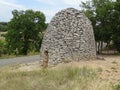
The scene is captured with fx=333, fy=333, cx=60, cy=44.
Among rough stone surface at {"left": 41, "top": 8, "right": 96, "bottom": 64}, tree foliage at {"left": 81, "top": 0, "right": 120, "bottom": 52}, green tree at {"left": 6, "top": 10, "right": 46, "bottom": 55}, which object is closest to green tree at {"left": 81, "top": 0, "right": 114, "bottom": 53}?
tree foliage at {"left": 81, "top": 0, "right": 120, "bottom": 52}

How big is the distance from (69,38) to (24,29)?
21819 mm

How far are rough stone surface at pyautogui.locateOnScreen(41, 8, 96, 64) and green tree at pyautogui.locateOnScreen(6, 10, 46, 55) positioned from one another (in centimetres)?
2087

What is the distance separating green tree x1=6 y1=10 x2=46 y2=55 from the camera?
137 feet

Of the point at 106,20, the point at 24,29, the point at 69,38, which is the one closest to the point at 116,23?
the point at 106,20

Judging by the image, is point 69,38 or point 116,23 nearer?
point 69,38

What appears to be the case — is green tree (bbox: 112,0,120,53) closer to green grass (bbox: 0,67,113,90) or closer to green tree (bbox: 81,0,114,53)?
green tree (bbox: 81,0,114,53)

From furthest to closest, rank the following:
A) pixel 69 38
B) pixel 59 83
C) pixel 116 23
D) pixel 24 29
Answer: pixel 24 29 → pixel 116 23 → pixel 69 38 → pixel 59 83

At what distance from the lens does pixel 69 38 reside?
20156mm

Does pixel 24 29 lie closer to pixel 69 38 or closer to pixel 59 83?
pixel 69 38

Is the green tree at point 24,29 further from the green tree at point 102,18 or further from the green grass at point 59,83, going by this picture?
the green grass at point 59,83

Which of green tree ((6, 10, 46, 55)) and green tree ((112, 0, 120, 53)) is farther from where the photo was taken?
green tree ((6, 10, 46, 55))

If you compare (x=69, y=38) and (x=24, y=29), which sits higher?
(x=24, y=29)

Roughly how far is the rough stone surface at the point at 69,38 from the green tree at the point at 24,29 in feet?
68.5

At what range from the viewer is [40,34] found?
143ft
